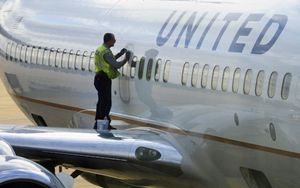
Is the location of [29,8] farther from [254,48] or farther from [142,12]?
[254,48]

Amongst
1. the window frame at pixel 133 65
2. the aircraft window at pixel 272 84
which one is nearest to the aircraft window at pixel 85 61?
the window frame at pixel 133 65

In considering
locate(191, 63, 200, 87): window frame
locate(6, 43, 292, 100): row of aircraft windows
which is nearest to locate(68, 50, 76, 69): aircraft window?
locate(6, 43, 292, 100): row of aircraft windows

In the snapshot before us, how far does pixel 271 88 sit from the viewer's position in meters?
8.50

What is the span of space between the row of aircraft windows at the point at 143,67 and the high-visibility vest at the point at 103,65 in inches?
5.3

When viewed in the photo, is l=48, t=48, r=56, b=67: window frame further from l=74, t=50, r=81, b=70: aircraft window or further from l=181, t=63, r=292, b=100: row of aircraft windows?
l=181, t=63, r=292, b=100: row of aircraft windows

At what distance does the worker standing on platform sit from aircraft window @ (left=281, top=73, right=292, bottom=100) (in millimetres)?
3444

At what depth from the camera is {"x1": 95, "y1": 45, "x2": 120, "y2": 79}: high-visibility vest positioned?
451 inches

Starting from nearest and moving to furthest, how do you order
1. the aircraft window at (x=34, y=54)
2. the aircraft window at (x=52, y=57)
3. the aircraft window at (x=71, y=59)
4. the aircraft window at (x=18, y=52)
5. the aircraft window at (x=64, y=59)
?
the aircraft window at (x=71, y=59)
the aircraft window at (x=64, y=59)
the aircraft window at (x=52, y=57)
the aircraft window at (x=34, y=54)
the aircraft window at (x=18, y=52)

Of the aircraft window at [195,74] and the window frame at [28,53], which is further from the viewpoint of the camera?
the window frame at [28,53]

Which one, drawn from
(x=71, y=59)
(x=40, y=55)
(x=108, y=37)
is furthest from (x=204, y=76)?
(x=40, y=55)

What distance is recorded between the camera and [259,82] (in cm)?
868

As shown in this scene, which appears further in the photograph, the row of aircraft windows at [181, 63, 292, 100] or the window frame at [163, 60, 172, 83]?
the window frame at [163, 60, 172, 83]

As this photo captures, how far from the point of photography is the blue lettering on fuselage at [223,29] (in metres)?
8.67

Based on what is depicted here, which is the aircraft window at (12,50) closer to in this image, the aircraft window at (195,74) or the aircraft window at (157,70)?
the aircraft window at (157,70)
